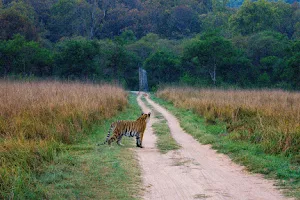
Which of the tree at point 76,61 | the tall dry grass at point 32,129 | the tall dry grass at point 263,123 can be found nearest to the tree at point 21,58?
the tree at point 76,61

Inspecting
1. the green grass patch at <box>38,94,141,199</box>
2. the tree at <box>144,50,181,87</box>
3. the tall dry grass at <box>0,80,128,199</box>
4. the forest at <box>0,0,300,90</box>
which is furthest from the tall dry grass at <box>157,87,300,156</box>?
the tree at <box>144,50,181,87</box>

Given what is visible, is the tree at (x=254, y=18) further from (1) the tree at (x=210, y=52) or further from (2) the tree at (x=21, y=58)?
(2) the tree at (x=21, y=58)

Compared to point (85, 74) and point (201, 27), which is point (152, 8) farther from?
point (85, 74)

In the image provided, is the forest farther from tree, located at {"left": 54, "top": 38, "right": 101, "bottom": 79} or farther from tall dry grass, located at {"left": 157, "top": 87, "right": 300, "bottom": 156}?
tall dry grass, located at {"left": 157, "top": 87, "right": 300, "bottom": 156}

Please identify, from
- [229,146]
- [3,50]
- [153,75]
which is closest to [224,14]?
[153,75]

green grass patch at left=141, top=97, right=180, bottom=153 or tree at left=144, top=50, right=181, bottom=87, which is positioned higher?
tree at left=144, top=50, right=181, bottom=87

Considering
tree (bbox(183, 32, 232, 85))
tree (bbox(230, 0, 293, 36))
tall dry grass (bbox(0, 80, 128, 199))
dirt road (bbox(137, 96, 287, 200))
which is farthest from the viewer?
tree (bbox(230, 0, 293, 36))

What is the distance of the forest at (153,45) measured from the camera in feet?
144

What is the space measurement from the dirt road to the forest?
23011mm

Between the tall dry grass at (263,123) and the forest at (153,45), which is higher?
the forest at (153,45)

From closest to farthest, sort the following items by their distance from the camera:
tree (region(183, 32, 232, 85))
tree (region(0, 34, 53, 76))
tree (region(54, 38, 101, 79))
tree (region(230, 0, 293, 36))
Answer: tree (region(0, 34, 53, 76))
tree (region(54, 38, 101, 79))
tree (region(183, 32, 232, 85))
tree (region(230, 0, 293, 36))

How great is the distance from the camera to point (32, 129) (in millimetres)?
11219

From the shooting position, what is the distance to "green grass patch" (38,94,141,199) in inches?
272

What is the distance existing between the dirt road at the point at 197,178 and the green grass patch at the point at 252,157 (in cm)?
21
